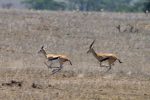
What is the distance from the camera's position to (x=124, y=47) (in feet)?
82.9

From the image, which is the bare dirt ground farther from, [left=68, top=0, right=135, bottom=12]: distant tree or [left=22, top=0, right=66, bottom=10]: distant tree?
[left=68, top=0, right=135, bottom=12]: distant tree

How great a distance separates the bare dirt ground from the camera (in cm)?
1453

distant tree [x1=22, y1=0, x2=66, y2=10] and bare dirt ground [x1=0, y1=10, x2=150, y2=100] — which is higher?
distant tree [x1=22, y1=0, x2=66, y2=10]

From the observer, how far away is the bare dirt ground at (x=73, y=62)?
47.7 ft

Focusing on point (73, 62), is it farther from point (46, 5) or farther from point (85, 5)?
point (85, 5)

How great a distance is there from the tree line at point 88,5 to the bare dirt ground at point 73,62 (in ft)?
92.9

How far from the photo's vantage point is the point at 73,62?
66.7 feet

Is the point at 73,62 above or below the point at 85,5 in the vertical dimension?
below

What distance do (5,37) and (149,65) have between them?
8386 millimetres

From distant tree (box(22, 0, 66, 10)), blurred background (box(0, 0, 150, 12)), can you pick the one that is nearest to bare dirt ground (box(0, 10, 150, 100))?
blurred background (box(0, 0, 150, 12))

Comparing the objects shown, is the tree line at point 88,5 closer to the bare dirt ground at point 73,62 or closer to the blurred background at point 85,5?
the blurred background at point 85,5

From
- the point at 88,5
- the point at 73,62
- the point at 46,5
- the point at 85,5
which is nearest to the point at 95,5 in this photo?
the point at 88,5

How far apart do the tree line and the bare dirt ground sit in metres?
28.3

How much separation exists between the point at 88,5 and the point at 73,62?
63.6 meters
